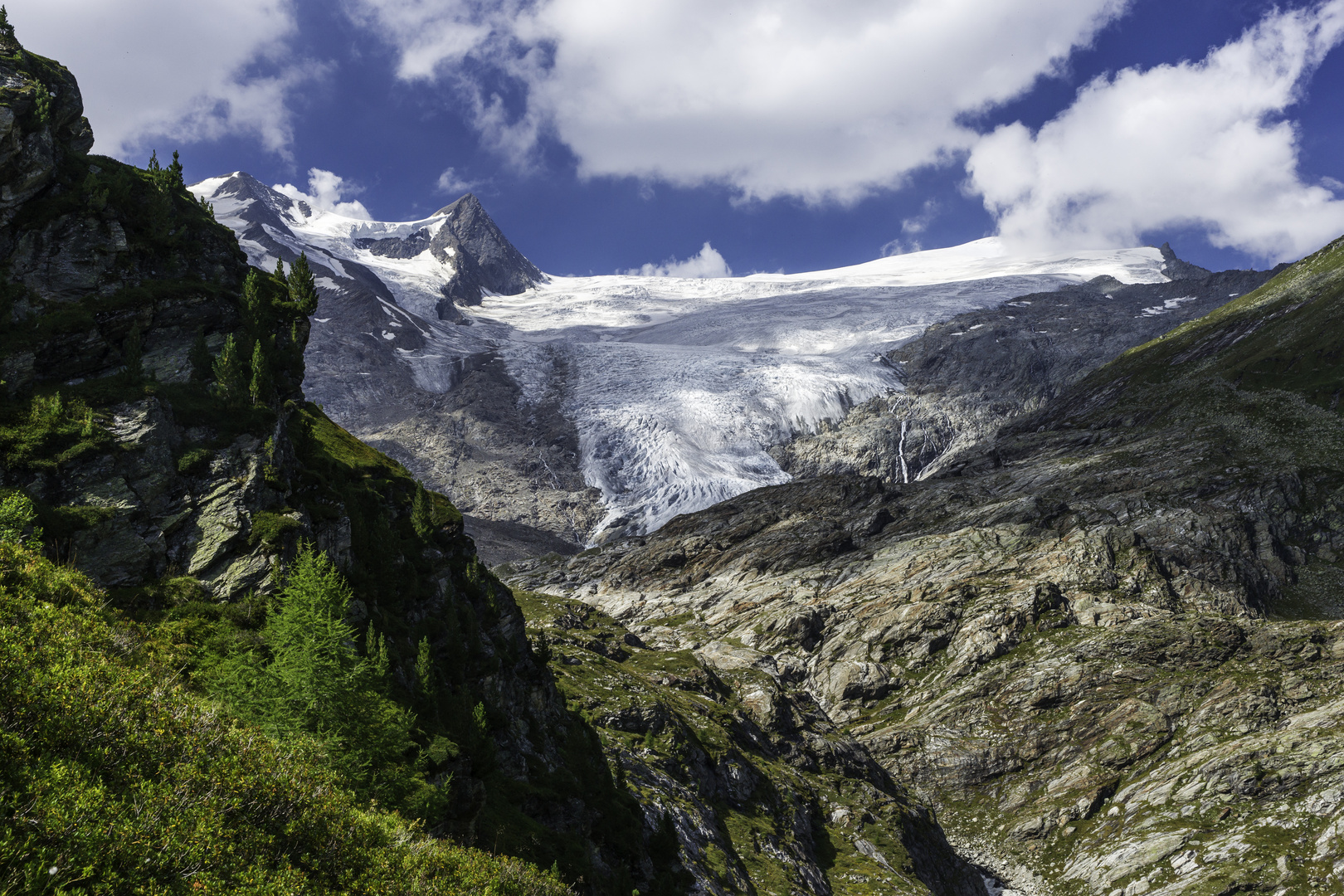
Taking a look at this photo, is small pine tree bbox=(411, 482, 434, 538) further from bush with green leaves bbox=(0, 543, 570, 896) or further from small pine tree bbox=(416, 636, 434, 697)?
bush with green leaves bbox=(0, 543, 570, 896)

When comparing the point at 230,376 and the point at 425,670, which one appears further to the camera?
the point at 230,376

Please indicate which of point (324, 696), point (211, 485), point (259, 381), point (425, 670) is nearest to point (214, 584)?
point (211, 485)

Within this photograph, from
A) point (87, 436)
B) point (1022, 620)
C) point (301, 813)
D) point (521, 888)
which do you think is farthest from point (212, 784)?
point (1022, 620)

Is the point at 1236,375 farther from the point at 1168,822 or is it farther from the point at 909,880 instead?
the point at 909,880

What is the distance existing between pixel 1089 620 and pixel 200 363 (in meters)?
95.9

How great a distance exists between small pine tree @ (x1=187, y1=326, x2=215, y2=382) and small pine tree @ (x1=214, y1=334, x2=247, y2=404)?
4.13 ft

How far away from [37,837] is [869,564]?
109646 millimetres

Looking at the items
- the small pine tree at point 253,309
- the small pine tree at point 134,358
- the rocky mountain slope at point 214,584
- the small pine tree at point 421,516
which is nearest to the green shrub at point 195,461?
the rocky mountain slope at point 214,584

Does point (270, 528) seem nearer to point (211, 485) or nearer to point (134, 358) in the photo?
point (211, 485)

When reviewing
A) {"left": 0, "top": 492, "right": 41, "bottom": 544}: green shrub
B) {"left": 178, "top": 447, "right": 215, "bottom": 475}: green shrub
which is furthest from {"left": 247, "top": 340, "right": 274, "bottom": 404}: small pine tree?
{"left": 0, "top": 492, "right": 41, "bottom": 544}: green shrub

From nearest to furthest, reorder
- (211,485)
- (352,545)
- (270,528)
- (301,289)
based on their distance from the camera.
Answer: (270,528), (211,485), (352,545), (301,289)

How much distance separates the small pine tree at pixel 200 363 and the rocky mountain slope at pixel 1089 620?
33.7 meters

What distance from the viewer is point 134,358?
97.5 ft

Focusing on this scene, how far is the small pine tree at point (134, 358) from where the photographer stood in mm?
29438
